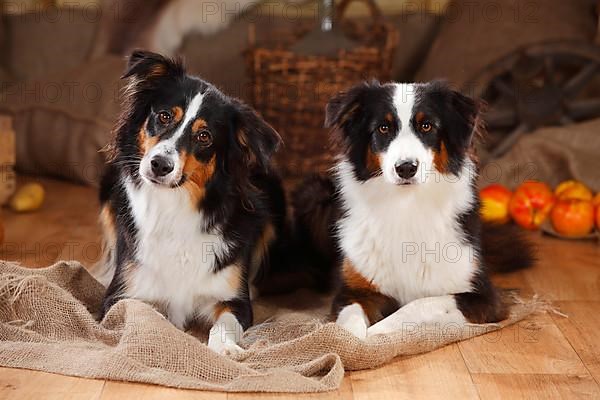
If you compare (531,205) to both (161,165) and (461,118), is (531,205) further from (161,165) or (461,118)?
(161,165)

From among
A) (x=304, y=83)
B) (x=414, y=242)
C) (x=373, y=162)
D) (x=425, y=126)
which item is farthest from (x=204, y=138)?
(x=304, y=83)

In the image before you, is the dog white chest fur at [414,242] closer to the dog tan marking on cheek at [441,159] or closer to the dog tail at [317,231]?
the dog tan marking on cheek at [441,159]

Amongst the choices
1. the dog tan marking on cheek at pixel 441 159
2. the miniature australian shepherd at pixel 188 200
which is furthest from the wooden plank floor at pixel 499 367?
the dog tan marking on cheek at pixel 441 159

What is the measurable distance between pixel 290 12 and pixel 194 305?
11.4 feet

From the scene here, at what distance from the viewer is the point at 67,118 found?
5.19m

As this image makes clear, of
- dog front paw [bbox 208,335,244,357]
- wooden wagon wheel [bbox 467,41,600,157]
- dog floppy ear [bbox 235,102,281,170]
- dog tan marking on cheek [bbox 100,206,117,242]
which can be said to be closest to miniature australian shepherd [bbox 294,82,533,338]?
dog floppy ear [bbox 235,102,281,170]

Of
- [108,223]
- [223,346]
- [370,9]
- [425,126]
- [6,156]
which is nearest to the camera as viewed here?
[223,346]

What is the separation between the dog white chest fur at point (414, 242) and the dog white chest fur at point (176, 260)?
47 cm

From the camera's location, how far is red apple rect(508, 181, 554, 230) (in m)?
4.41

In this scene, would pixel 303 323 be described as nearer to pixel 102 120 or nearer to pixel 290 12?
pixel 102 120

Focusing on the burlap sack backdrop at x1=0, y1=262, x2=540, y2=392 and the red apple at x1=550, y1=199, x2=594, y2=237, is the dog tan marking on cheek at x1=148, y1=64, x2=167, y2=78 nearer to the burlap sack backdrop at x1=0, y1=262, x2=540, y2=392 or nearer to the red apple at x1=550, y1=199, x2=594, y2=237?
the burlap sack backdrop at x1=0, y1=262, x2=540, y2=392

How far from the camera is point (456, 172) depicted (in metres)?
3.12

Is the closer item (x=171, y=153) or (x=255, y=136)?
(x=171, y=153)

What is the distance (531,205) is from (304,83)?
1.35 meters
